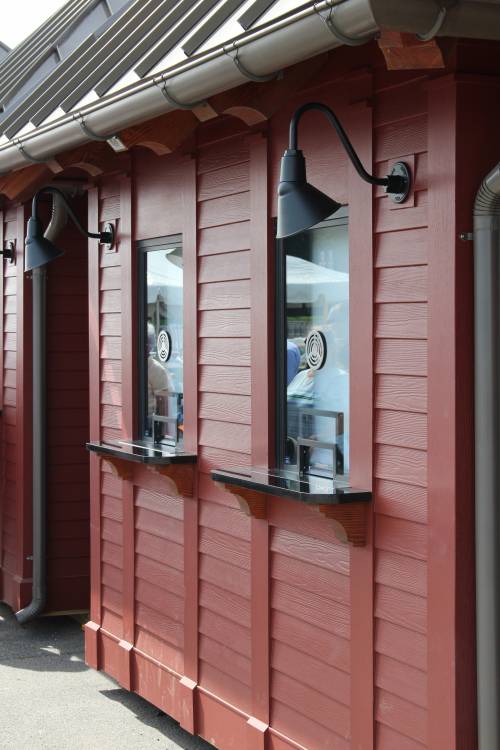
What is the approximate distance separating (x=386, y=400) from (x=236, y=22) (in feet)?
4.96

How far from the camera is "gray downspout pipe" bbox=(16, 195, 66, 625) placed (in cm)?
827

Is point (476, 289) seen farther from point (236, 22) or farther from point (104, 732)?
point (104, 732)

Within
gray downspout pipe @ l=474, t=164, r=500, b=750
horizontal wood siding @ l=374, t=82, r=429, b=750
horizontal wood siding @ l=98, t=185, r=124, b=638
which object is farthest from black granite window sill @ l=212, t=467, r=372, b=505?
horizontal wood siding @ l=98, t=185, r=124, b=638

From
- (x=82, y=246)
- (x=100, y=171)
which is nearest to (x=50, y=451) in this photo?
(x=82, y=246)

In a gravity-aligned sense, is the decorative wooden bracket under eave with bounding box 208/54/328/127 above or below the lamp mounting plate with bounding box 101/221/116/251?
above

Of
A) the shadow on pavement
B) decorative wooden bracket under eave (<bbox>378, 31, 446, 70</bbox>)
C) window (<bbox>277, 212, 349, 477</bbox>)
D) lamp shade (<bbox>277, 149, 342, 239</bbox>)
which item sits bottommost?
the shadow on pavement

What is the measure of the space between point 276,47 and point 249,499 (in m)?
2.08

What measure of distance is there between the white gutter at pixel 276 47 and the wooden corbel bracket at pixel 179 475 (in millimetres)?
1693

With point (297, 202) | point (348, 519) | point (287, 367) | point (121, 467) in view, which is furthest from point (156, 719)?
point (297, 202)

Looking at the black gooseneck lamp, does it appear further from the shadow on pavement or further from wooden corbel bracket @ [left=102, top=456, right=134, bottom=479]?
the shadow on pavement

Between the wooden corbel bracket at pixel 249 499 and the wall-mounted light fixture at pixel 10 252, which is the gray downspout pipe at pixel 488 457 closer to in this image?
the wooden corbel bracket at pixel 249 499

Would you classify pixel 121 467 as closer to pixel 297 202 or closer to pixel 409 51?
pixel 297 202

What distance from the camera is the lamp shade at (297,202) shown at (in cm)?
399

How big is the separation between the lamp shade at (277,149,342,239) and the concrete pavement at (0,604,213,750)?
122 inches
